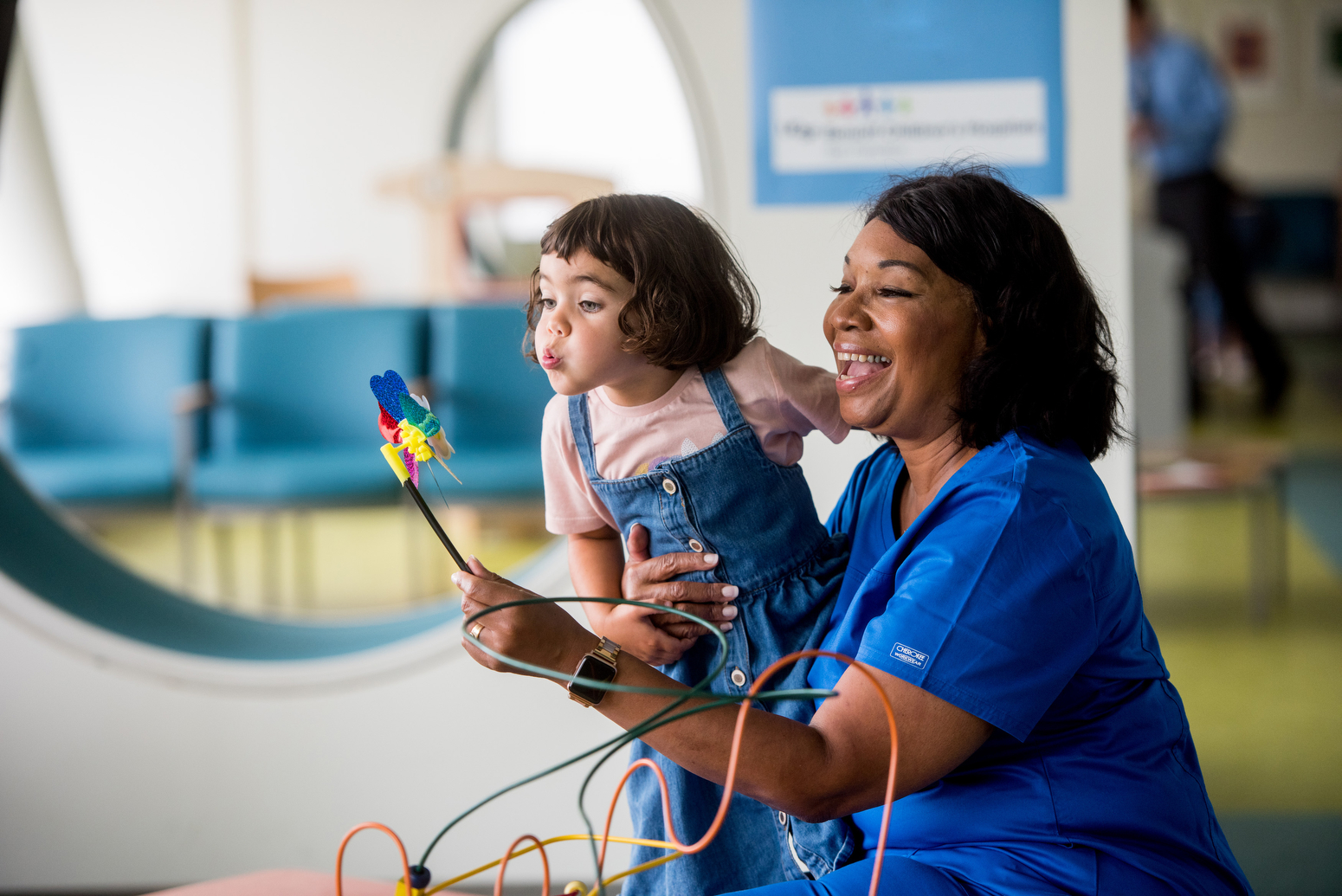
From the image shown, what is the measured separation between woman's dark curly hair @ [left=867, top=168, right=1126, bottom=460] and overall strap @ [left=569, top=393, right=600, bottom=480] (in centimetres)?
34

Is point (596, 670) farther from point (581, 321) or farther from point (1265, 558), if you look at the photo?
point (1265, 558)

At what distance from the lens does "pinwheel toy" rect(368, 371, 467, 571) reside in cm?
86

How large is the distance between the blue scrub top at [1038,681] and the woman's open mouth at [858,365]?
12 centimetres

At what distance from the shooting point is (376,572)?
14.4 ft

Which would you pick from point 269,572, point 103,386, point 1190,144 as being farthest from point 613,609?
point 1190,144

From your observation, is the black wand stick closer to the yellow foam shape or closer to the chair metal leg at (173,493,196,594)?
the yellow foam shape

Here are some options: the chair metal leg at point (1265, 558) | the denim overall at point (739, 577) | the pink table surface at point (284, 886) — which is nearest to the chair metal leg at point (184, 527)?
the pink table surface at point (284, 886)

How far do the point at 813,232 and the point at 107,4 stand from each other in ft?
21.0

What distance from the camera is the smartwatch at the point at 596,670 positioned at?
0.89 meters

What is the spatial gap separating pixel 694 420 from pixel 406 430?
308mm

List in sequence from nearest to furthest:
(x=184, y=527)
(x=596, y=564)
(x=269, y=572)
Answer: (x=596, y=564)
(x=184, y=527)
(x=269, y=572)

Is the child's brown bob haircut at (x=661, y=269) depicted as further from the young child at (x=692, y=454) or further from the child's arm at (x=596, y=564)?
the child's arm at (x=596, y=564)


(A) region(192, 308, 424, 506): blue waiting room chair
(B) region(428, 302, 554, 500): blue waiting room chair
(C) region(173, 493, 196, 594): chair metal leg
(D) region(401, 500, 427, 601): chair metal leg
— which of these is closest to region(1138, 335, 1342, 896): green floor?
(B) region(428, 302, 554, 500): blue waiting room chair

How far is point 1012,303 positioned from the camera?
0.97 metres
